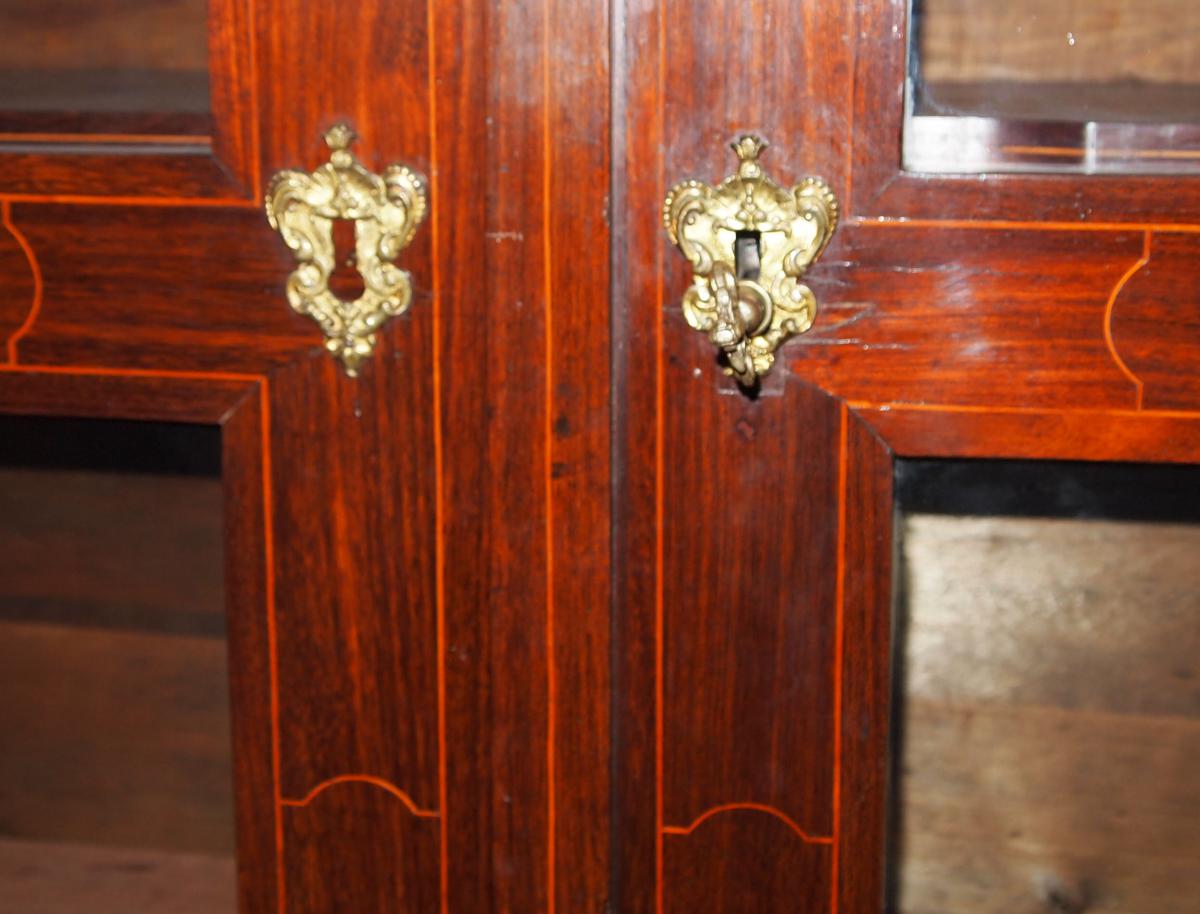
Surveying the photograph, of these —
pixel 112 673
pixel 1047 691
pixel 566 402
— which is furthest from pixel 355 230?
pixel 1047 691

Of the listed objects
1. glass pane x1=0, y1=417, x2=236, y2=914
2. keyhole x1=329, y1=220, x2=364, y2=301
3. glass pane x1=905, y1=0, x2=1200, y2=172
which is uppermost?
glass pane x1=905, y1=0, x2=1200, y2=172

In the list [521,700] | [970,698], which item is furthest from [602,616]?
[970,698]

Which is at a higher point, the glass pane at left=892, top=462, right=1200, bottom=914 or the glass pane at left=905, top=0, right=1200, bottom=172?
the glass pane at left=905, top=0, right=1200, bottom=172

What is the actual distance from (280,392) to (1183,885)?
0.55 metres

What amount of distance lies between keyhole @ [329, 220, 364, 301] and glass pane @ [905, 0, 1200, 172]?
29 centimetres

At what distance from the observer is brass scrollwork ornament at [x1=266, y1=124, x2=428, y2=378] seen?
77 cm

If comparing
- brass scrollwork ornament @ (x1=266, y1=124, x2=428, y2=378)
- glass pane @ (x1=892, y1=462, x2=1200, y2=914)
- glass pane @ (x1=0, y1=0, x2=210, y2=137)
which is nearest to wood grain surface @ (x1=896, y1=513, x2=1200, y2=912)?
glass pane @ (x1=892, y1=462, x2=1200, y2=914)

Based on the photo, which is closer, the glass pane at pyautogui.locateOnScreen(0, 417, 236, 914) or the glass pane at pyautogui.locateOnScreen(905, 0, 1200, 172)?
the glass pane at pyautogui.locateOnScreen(905, 0, 1200, 172)

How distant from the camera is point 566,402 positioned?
2.55 ft

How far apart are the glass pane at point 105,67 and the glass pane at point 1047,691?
435mm

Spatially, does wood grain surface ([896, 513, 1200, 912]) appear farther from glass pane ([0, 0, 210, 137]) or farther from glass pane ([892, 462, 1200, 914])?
glass pane ([0, 0, 210, 137])

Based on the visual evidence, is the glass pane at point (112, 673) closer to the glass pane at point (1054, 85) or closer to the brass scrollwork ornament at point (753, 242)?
the brass scrollwork ornament at point (753, 242)

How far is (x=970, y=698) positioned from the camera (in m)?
0.78

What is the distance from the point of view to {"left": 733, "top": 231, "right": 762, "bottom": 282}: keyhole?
75cm
